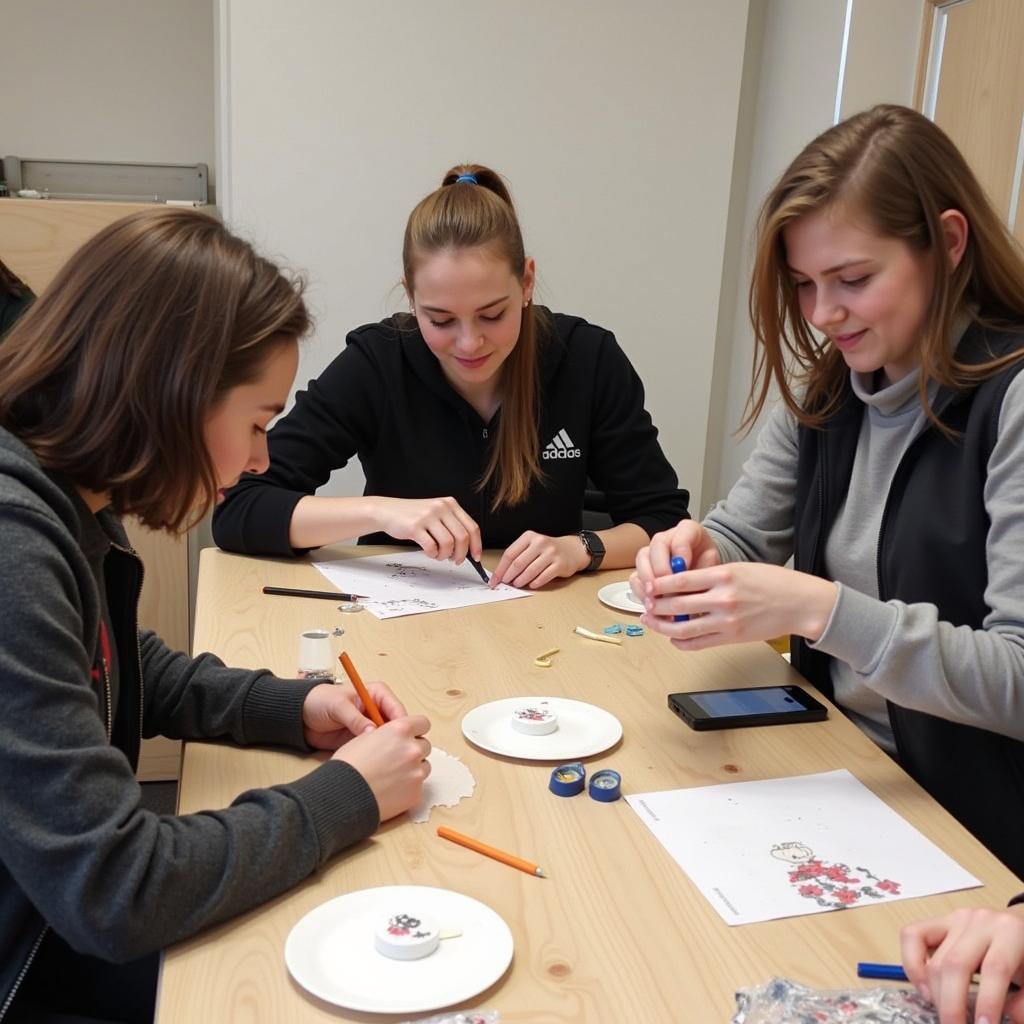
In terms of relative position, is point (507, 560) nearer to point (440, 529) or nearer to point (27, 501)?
point (440, 529)

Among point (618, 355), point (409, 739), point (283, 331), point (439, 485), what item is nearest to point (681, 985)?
point (409, 739)

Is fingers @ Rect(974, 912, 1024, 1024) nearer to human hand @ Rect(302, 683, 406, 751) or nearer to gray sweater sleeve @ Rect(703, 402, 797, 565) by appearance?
human hand @ Rect(302, 683, 406, 751)

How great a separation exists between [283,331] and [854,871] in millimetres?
679

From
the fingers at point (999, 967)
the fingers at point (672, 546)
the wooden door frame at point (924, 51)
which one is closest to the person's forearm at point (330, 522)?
the fingers at point (672, 546)

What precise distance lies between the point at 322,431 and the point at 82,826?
119 centimetres

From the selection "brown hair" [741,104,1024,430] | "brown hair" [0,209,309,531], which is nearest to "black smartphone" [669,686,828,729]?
"brown hair" [741,104,1024,430]

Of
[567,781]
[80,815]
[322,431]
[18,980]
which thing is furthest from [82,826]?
[322,431]

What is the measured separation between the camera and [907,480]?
1.21 meters

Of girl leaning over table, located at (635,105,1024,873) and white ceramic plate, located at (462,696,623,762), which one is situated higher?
girl leaning over table, located at (635,105,1024,873)

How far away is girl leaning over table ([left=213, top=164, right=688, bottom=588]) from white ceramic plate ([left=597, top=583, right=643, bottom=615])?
0.26 feet

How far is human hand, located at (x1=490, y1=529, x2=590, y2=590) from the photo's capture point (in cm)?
155

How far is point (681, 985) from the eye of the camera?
0.69 m

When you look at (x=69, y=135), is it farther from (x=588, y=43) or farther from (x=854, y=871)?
(x=854, y=871)

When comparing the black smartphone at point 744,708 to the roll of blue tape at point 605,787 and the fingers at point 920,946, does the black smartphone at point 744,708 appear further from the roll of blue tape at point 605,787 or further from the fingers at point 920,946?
the fingers at point 920,946
